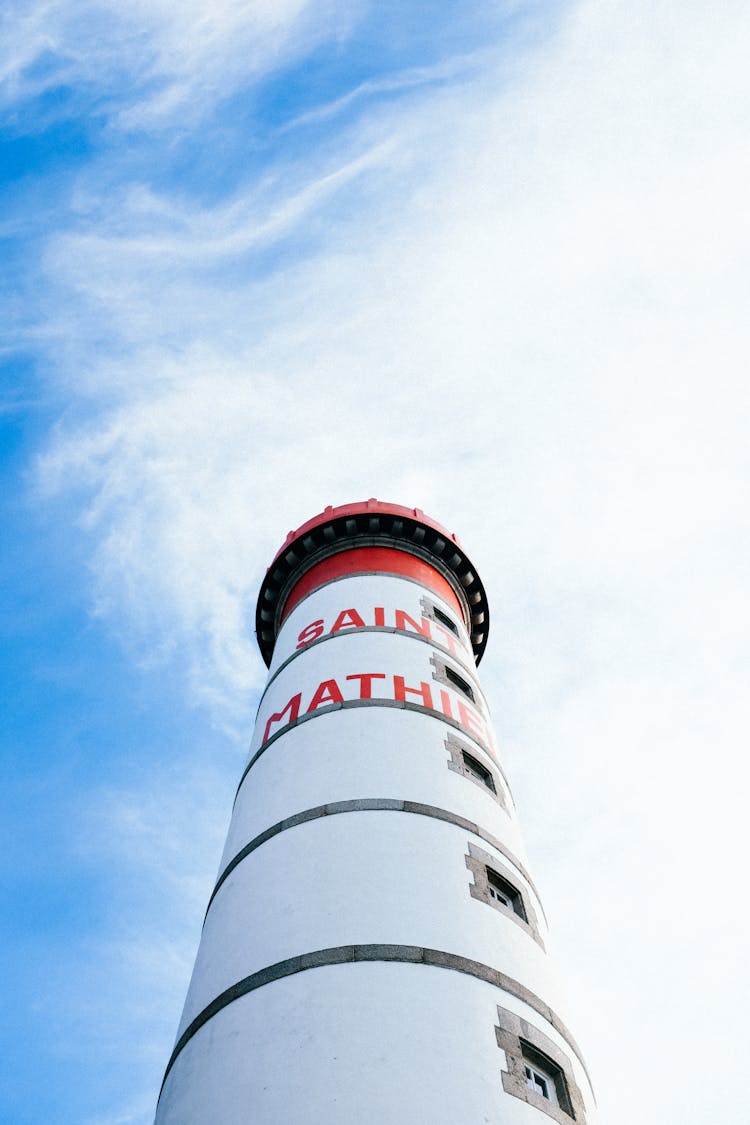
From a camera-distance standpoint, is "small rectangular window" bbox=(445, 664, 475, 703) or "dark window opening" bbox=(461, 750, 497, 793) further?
"small rectangular window" bbox=(445, 664, 475, 703)

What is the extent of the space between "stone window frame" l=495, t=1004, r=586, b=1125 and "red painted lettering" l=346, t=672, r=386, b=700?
727 centimetres

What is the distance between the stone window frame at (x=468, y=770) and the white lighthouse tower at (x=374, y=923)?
0.05m

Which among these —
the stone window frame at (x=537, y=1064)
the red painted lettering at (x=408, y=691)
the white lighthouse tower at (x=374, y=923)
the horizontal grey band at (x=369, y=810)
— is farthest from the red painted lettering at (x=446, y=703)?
the stone window frame at (x=537, y=1064)

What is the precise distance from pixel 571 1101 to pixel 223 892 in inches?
262

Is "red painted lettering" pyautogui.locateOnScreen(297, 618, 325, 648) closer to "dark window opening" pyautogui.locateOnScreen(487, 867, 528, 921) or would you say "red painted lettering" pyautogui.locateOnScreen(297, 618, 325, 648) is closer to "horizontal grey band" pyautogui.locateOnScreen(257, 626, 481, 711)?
"horizontal grey band" pyautogui.locateOnScreen(257, 626, 481, 711)

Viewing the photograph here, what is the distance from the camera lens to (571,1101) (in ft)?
40.3

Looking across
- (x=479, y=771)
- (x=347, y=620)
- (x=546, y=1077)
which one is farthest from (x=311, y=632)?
(x=546, y=1077)

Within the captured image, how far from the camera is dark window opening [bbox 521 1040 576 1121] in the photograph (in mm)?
12203

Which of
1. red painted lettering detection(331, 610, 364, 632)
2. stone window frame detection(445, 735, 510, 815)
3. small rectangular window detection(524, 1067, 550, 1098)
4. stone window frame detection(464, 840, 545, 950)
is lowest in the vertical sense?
small rectangular window detection(524, 1067, 550, 1098)

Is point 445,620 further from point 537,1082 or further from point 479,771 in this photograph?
point 537,1082

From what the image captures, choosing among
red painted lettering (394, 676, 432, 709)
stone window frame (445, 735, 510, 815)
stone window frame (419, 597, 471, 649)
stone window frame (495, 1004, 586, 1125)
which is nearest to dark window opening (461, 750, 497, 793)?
stone window frame (445, 735, 510, 815)

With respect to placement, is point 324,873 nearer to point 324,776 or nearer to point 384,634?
point 324,776

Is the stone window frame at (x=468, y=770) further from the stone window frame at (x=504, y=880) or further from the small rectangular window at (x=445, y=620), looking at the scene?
the small rectangular window at (x=445, y=620)

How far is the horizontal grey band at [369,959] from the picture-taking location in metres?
12.7
